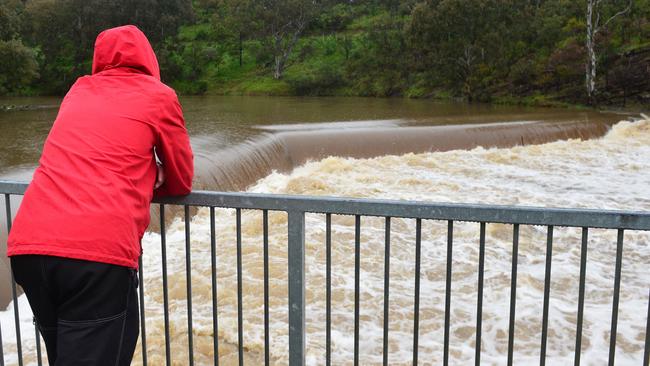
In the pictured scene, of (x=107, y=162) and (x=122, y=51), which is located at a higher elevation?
(x=122, y=51)

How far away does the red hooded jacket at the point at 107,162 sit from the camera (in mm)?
2104

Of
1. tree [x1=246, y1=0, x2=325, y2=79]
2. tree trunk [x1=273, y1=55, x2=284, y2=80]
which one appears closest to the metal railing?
tree trunk [x1=273, y1=55, x2=284, y2=80]

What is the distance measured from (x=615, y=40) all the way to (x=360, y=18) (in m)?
25.8

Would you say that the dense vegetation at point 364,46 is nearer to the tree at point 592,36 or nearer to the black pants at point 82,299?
the tree at point 592,36

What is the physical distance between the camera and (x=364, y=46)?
43.2 metres

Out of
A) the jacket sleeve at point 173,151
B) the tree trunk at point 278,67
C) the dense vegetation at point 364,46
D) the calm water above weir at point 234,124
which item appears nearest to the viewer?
the jacket sleeve at point 173,151

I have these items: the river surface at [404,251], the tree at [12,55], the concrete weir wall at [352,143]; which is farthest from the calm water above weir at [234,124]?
the tree at [12,55]

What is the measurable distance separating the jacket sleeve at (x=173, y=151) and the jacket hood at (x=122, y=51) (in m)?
0.20

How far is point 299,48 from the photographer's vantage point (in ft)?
159

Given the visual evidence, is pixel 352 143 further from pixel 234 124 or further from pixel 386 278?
pixel 386 278

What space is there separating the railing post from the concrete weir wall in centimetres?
642

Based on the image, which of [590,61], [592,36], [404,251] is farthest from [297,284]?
[592,36]

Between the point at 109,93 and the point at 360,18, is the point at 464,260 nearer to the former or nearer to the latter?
the point at 109,93

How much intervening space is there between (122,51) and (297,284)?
114 cm
